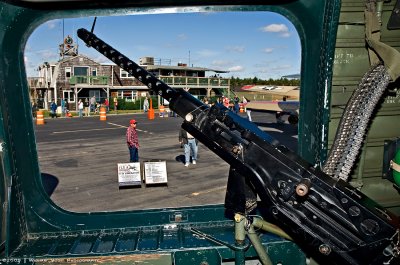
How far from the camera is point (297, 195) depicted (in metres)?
1.84

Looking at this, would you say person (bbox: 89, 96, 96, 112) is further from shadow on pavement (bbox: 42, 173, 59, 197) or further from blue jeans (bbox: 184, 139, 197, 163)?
blue jeans (bbox: 184, 139, 197, 163)

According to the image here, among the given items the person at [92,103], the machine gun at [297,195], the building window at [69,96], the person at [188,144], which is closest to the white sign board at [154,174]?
the person at [188,144]

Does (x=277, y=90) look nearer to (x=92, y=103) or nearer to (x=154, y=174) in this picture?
(x=154, y=174)

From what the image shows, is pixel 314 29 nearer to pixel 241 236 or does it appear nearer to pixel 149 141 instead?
pixel 241 236

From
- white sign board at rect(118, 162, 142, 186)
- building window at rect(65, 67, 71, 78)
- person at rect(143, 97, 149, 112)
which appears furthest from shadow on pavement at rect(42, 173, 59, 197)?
person at rect(143, 97, 149, 112)

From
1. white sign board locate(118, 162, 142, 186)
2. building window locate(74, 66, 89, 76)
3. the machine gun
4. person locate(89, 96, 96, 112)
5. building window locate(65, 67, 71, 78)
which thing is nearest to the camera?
the machine gun

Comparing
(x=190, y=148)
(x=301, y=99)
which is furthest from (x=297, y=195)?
(x=190, y=148)

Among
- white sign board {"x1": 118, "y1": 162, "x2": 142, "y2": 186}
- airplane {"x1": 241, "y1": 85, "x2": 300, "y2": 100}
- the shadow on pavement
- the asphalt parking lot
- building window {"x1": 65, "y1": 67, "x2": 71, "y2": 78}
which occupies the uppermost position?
building window {"x1": 65, "y1": 67, "x2": 71, "y2": 78}

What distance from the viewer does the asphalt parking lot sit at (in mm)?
7266

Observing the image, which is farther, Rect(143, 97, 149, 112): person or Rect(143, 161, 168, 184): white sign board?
Rect(143, 97, 149, 112): person

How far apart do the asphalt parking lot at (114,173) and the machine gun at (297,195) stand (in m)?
4.96

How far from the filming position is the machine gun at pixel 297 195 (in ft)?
5.82

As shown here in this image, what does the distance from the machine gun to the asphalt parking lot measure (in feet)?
16.3

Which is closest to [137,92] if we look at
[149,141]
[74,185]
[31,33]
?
[149,141]
